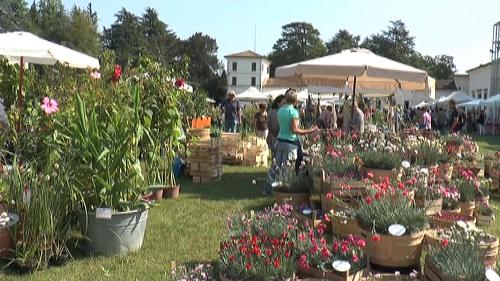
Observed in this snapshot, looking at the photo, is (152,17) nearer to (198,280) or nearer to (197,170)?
(197,170)

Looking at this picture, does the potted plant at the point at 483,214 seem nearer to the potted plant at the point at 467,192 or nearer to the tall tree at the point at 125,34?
the potted plant at the point at 467,192

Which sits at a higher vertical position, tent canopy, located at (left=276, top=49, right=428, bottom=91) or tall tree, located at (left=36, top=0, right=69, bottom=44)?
tall tree, located at (left=36, top=0, right=69, bottom=44)

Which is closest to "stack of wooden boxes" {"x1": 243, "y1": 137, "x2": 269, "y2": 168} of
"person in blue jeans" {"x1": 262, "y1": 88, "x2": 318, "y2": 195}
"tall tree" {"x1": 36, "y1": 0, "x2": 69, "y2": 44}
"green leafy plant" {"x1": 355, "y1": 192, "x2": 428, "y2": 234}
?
"person in blue jeans" {"x1": 262, "y1": 88, "x2": 318, "y2": 195}

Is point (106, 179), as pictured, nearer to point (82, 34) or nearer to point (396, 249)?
point (396, 249)

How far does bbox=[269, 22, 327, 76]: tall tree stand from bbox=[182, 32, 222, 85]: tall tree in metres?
14.9

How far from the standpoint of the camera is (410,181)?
17.9 ft

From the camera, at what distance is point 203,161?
923 centimetres

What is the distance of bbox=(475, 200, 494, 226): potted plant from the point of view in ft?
20.9

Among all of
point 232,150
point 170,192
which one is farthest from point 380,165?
point 232,150

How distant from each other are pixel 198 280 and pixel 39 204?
5.87 ft

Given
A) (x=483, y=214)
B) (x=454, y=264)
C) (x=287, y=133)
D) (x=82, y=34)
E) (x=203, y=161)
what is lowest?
(x=483, y=214)

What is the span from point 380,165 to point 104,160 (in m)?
3.23

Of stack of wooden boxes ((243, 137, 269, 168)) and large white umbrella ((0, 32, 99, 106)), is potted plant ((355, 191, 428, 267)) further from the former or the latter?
stack of wooden boxes ((243, 137, 269, 168))

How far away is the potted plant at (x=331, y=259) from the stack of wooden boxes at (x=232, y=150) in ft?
25.8
